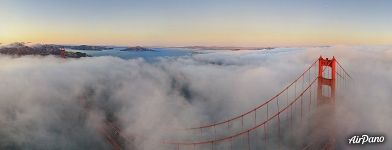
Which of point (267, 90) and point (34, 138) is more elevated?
point (267, 90)

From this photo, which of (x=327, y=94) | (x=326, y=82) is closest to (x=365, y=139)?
(x=326, y=82)

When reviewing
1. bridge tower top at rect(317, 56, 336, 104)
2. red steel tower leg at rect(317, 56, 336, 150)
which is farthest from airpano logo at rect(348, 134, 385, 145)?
bridge tower top at rect(317, 56, 336, 104)

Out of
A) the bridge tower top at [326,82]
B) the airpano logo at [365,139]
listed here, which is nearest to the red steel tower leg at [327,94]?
the bridge tower top at [326,82]

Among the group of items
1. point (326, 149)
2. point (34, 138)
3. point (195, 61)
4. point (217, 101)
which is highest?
point (195, 61)

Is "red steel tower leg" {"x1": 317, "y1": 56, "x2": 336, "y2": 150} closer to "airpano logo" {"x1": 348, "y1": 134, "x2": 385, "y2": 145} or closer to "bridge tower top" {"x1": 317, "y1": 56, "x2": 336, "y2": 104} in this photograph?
"bridge tower top" {"x1": 317, "y1": 56, "x2": 336, "y2": 104}

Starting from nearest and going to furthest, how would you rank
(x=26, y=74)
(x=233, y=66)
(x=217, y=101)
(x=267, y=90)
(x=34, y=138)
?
(x=26, y=74) → (x=233, y=66) → (x=267, y=90) → (x=217, y=101) → (x=34, y=138)

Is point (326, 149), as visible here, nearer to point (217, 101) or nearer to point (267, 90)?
point (267, 90)

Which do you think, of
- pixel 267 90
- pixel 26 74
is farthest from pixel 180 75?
pixel 26 74

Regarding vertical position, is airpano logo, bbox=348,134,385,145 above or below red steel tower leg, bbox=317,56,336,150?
below

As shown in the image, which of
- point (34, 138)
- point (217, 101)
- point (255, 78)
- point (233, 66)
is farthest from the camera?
point (34, 138)
